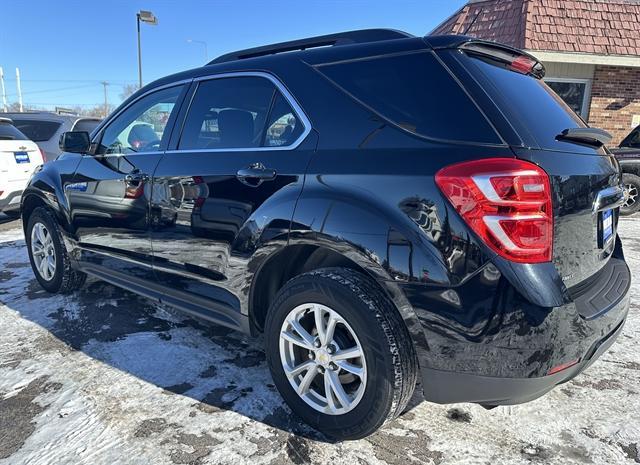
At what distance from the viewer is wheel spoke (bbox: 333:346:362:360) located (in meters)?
2.05

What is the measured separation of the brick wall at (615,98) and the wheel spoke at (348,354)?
34.8ft

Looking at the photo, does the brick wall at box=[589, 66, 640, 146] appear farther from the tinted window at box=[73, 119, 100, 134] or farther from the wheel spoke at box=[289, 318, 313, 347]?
the tinted window at box=[73, 119, 100, 134]

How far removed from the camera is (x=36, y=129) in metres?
8.52

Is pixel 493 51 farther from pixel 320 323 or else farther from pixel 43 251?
pixel 43 251

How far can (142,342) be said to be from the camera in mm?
3236

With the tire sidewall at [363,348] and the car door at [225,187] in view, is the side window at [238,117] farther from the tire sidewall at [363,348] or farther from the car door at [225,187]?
the tire sidewall at [363,348]

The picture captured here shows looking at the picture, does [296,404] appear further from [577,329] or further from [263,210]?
[577,329]

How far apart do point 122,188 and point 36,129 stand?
6.64 meters

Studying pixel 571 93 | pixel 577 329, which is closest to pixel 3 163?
pixel 577 329

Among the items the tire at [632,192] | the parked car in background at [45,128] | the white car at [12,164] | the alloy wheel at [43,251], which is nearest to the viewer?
the alloy wheel at [43,251]

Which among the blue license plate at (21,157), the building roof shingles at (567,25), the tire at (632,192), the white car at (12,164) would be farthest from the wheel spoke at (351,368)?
the building roof shingles at (567,25)

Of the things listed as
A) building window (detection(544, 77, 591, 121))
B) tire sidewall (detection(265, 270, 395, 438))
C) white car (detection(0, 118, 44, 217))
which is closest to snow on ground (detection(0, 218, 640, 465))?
tire sidewall (detection(265, 270, 395, 438))

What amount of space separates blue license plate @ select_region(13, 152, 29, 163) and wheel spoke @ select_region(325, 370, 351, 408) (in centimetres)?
672

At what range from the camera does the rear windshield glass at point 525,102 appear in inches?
75.2
